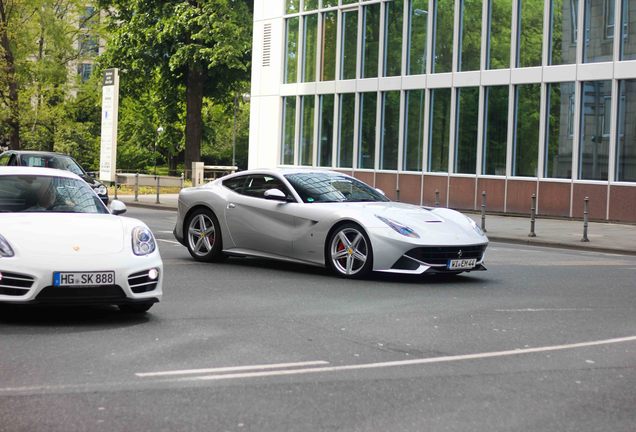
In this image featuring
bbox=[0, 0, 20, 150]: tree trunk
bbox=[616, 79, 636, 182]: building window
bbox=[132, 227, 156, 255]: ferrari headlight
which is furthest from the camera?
bbox=[0, 0, 20, 150]: tree trunk

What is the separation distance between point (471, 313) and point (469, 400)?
3.87m

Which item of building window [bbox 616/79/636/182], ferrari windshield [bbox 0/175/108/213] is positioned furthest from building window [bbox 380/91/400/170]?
ferrari windshield [bbox 0/175/108/213]

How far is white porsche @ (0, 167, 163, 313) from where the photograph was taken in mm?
8555

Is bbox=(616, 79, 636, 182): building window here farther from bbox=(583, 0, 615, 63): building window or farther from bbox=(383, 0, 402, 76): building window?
bbox=(383, 0, 402, 76): building window

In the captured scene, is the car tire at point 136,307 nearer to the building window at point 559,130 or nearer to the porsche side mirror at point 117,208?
the porsche side mirror at point 117,208

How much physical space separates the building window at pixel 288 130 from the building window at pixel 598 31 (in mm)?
14501

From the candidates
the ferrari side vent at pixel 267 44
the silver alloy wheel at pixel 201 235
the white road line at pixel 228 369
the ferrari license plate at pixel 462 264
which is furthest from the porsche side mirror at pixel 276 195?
the ferrari side vent at pixel 267 44

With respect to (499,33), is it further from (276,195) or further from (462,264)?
(462,264)

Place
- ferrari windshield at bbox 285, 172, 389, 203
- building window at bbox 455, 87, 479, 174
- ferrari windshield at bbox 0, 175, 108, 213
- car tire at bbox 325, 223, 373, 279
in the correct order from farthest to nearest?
building window at bbox 455, 87, 479, 174, ferrari windshield at bbox 285, 172, 389, 203, car tire at bbox 325, 223, 373, 279, ferrari windshield at bbox 0, 175, 108, 213

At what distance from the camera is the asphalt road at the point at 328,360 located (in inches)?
223

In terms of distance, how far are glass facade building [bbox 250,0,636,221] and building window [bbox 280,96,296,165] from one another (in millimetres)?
67

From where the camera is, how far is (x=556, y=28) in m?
31.5

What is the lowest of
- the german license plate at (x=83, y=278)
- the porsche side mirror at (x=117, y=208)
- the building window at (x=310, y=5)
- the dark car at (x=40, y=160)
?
the german license plate at (x=83, y=278)

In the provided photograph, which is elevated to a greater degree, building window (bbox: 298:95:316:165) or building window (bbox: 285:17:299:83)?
building window (bbox: 285:17:299:83)
